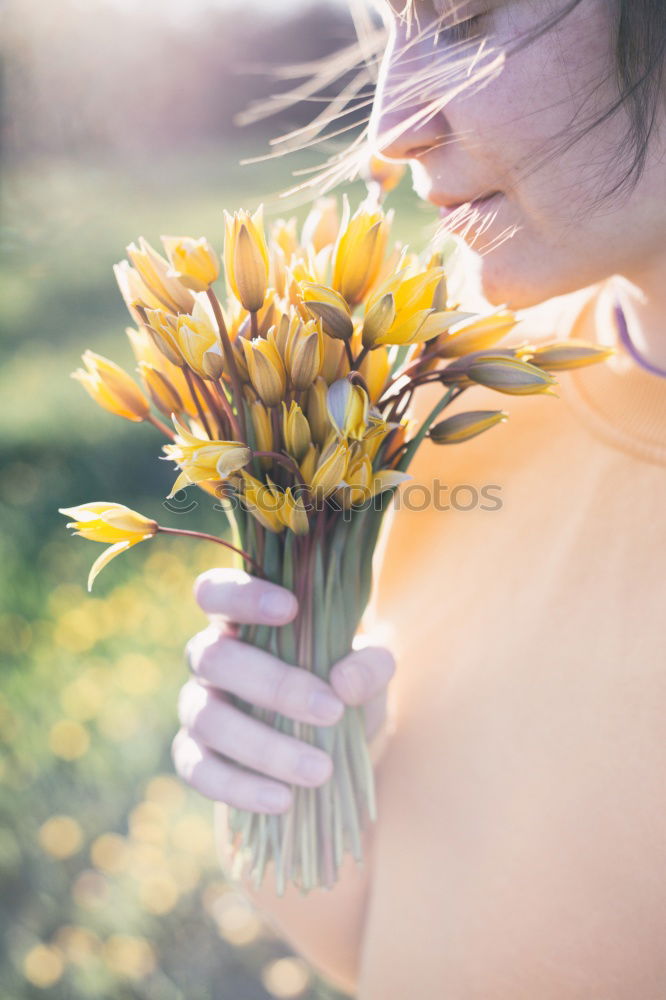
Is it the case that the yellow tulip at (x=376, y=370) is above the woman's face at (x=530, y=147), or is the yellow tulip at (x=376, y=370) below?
below

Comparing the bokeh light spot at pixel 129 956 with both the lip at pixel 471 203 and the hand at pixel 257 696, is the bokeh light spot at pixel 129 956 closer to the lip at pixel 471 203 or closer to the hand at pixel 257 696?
the hand at pixel 257 696

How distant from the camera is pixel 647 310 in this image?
83 centimetres

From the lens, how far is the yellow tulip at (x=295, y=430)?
2.09 ft

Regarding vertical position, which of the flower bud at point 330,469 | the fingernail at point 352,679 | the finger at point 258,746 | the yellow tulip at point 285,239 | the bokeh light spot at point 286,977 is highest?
the yellow tulip at point 285,239

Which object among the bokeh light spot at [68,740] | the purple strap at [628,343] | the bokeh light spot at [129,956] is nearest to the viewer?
the purple strap at [628,343]

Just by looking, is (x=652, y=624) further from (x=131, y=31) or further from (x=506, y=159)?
(x=131, y=31)

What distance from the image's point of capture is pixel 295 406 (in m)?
0.63

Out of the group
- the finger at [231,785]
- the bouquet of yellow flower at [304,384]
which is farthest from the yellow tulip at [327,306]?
the finger at [231,785]

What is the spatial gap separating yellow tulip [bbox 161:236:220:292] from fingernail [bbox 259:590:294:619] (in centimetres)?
26

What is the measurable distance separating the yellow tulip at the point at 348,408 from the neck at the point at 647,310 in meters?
0.34

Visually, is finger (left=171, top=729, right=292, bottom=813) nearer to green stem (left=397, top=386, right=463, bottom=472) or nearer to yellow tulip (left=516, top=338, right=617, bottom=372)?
green stem (left=397, top=386, right=463, bottom=472)

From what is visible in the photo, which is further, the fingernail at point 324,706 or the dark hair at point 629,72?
the fingernail at point 324,706

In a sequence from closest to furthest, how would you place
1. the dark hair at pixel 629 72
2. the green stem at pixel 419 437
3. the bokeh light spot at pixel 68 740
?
the dark hair at pixel 629 72, the green stem at pixel 419 437, the bokeh light spot at pixel 68 740

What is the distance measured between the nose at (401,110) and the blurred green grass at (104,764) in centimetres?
16
